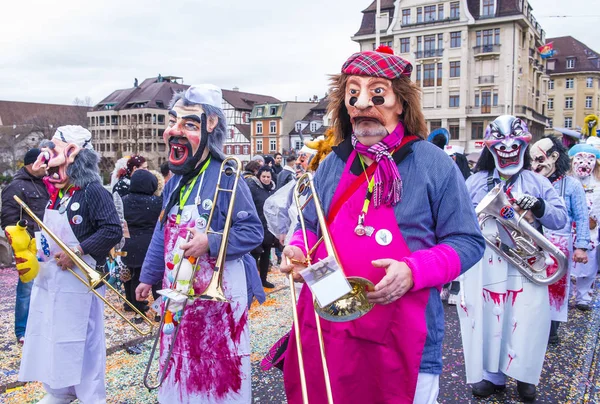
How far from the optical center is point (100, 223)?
3.58 m

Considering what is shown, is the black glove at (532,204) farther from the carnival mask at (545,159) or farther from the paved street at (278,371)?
the carnival mask at (545,159)

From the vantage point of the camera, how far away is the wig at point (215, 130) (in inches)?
131

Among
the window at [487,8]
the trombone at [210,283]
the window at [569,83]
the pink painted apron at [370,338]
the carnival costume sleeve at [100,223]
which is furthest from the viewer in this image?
the window at [569,83]

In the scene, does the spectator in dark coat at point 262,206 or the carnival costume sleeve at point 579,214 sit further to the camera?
the spectator in dark coat at point 262,206

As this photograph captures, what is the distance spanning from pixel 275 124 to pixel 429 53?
21.4m

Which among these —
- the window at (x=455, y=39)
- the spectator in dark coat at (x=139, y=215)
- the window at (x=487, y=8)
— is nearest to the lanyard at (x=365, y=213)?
the spectator in dark coat at (x=139, y=215)

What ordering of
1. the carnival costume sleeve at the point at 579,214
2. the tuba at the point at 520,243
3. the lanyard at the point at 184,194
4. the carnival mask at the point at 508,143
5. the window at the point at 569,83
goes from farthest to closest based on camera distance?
the window at the point at 569,83
the carnival costume sleeve at the point at 579,214
the carnival mask at the point at 508,143
the tuba at the point at 520,243
the lanyard at the point at 184,194

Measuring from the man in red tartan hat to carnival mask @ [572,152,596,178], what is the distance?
550 centimetres

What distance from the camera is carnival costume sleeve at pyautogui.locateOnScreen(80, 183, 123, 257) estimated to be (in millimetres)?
3531

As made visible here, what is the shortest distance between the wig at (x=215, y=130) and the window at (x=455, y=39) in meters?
43.0

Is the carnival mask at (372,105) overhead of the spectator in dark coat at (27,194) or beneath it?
overhead

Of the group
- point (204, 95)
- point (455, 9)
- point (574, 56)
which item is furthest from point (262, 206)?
point (574, 56)

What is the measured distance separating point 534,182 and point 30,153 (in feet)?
17.3

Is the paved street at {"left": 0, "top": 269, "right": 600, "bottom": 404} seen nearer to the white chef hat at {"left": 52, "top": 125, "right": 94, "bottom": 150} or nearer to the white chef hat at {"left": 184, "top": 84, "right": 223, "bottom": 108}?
the white chef hat at {"left": 52, "top": 125, "right": 94, "bottom": 150}
